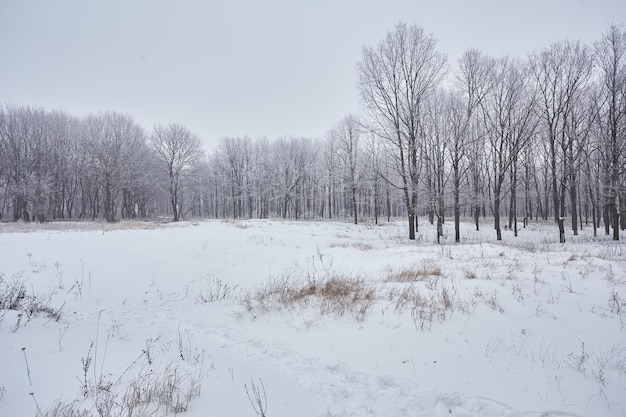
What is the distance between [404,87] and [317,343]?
18945 mm

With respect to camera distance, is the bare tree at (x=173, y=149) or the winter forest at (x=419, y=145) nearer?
the winter forest at (x=419, y=145)

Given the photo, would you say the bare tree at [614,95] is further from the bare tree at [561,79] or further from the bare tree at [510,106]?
the bare tree at [510,106]

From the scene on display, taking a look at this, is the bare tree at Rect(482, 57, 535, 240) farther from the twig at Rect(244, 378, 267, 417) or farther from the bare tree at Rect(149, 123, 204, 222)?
the bare tree at Rect(149, 123, 204, 222)

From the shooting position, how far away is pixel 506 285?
21.4 feet

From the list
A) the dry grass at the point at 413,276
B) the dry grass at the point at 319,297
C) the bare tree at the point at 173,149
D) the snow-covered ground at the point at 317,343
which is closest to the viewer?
the snow-covered ground at the point at 317,343

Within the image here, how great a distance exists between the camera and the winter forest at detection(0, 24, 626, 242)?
18391mm

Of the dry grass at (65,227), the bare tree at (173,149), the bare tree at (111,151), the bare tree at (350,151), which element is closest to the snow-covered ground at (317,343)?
the dry grass at (65,227)

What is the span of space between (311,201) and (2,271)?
5233cm

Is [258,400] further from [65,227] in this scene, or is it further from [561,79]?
[561,79]

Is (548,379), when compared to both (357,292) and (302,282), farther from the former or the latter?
(302,282)

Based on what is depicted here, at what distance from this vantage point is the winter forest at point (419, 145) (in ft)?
60.3

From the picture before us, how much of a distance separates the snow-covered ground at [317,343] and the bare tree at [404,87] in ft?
37.7

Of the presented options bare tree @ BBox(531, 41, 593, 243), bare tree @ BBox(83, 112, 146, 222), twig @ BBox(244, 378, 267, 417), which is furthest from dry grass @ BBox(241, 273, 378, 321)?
bare tree @ BBox(83, 112, 146, 222)

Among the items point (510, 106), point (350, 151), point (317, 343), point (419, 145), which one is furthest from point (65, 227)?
point (510, 106)
